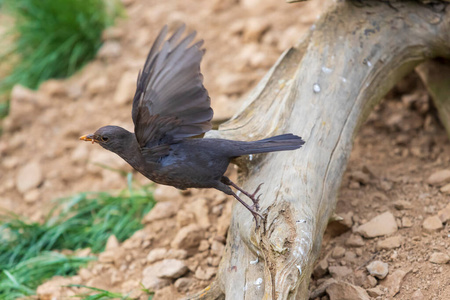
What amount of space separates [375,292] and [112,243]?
1.87 meters

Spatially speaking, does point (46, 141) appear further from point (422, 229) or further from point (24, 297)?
point (422, 229)

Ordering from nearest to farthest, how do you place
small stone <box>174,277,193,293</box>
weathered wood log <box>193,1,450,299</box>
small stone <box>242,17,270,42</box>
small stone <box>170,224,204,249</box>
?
1. weathered wood log <box>193,1,450,299</box>
2. small stone <box>174,277,193,293</box>
3. small stone <box>170,224,204,249</box>
4. small stone <box>242,17,270,42</box>

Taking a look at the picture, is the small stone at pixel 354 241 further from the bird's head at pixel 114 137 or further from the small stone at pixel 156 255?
the bird's head at pixel 114 137

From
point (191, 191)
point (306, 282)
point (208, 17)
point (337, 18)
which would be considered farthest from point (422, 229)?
point (208, 17)

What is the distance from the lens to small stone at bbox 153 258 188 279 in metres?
3.12

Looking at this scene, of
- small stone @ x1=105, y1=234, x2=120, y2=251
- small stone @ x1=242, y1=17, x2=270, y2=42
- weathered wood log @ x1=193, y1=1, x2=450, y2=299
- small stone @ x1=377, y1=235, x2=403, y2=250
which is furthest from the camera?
small stone @ x1=242, y1=17, x2=270, y2=42

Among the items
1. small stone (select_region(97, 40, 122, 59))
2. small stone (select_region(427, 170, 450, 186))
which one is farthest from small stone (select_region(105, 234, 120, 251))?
small stone (select_region(97, 40, 122, 59))

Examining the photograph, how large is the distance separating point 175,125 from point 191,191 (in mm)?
1301

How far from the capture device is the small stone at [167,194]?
3874 millimetres

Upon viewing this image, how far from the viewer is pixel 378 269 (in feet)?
8.97

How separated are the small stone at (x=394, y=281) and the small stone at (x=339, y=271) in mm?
184

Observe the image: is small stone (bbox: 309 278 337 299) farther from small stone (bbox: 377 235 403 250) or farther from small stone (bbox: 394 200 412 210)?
small stone (bbox: 394 200 412 210)

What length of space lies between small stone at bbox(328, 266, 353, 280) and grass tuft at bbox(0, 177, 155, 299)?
1589 millimetres

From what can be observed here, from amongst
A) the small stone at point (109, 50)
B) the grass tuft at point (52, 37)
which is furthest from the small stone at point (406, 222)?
the grass tuft at point (52, 37)
